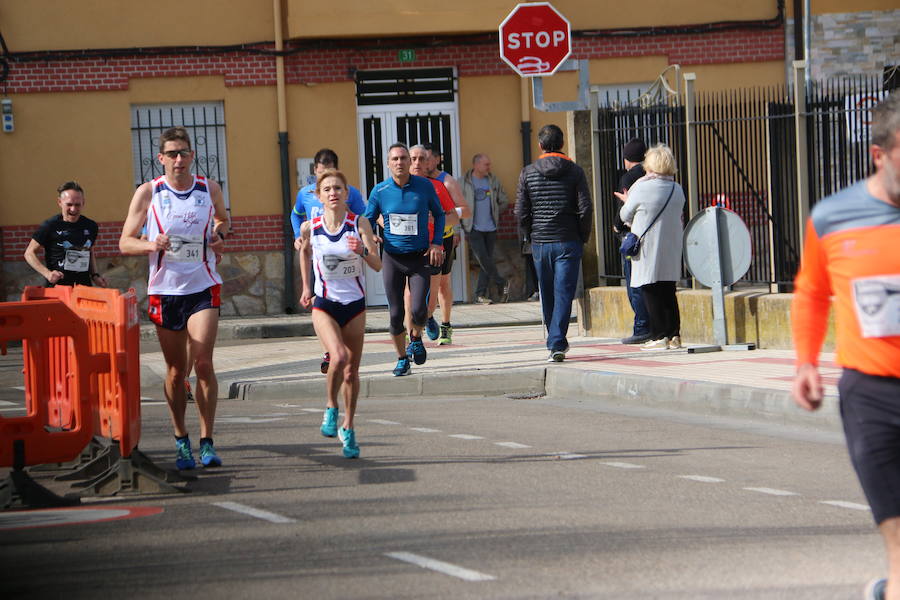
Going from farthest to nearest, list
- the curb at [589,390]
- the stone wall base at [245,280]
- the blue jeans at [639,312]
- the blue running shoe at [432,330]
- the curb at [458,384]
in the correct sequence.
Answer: the stone wall base at [245,280]
the blue running shoe at [432,330]
the blue jeans at [639,312]
the curb at [458,384]
the curb at [589,390]

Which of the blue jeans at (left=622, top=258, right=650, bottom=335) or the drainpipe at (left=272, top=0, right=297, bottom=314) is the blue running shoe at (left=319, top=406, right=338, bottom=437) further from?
the drainpipe at (left=272, top=0, right=297, bottom=314)

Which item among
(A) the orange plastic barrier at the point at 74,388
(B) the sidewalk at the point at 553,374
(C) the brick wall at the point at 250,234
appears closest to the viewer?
(A) the orange plastic barrier at the point at 74,388

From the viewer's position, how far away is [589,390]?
12.7m

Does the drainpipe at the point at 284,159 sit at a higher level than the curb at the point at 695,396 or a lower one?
Answer: higher

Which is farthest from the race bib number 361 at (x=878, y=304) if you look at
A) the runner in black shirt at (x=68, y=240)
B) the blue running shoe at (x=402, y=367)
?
the runner in black shirt at (x=68, y=240)

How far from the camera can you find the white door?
21938 mm

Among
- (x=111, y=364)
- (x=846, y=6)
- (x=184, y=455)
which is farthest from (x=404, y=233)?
(x=846, y=6)

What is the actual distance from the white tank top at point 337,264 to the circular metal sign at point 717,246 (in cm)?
478

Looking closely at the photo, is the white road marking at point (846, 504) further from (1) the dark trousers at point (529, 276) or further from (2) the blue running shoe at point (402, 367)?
(1) the dark trousers at point (529, 276)

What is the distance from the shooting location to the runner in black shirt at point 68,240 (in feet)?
42.8

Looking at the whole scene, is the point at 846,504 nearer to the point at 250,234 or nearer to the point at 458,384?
the point at 458,384

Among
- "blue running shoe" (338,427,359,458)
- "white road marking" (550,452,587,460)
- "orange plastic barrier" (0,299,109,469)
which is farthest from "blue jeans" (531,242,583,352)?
"orange plastic barrier" (0,299,109,469)

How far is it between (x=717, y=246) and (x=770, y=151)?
1420 mm

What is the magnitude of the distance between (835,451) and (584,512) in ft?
8.44
